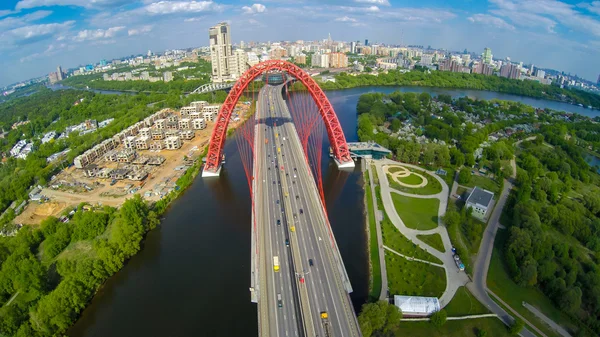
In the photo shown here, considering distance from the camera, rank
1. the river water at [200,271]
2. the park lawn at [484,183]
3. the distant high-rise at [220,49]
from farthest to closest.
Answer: the distant high-rise at [220,49] < the park lawn at [484,183] < the river water at [200,271]

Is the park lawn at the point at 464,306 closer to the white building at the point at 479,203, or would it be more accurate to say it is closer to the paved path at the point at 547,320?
the paved path at the point at 547,320

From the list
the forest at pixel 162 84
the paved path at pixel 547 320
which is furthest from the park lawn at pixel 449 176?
the forest at pixel 162 84

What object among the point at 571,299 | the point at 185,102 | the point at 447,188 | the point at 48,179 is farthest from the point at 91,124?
the point at 571,299

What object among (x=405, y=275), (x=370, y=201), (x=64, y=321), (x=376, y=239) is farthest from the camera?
(x=370, y=201)

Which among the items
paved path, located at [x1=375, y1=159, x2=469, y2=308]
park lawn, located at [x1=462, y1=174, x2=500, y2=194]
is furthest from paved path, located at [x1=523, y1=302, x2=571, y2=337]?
park lawn, located at [x1=462, y1=174, x2=500, y2=194]

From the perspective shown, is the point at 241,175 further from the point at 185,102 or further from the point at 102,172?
the point at 185,102

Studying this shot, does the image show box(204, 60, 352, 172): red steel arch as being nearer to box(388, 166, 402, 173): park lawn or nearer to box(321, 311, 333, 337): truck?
box(388, 166, 402, 173): park lawn
